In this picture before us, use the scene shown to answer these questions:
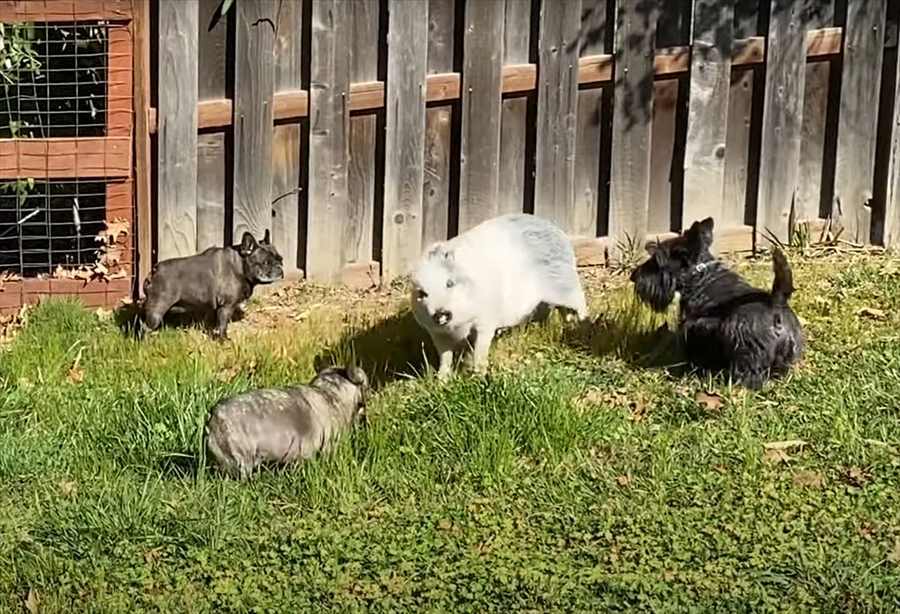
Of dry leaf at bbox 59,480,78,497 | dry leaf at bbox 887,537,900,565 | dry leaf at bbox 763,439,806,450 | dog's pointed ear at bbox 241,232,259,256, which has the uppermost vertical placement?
dog's pointed ear at bbox 241,232,259,256

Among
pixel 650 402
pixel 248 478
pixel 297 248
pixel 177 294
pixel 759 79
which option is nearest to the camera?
pixel 248 478

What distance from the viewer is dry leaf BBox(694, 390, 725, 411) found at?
800 centimetres

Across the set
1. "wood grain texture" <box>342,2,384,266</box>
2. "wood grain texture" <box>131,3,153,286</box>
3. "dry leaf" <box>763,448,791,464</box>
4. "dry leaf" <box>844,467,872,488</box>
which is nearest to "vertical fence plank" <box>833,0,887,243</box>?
"wood grain texture" <box>342,2,384,266</box>

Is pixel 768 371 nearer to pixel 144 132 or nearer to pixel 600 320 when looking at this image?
pixel 600 320

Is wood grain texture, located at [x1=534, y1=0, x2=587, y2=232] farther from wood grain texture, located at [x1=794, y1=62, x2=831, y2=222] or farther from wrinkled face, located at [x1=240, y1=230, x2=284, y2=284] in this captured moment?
wrinkled face, located at [x1=240, y1=230, x2=284, y2=284]

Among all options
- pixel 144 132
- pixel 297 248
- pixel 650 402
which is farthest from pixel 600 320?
pixel 144 132

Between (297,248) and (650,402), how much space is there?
2416 mm

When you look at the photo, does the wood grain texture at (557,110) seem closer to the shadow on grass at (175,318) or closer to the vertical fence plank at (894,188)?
the shadow on grass at (175,318)

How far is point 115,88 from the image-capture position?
907 centimetres

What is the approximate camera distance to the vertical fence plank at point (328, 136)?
9.38 meters

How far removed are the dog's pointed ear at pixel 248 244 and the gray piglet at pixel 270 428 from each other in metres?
1.76

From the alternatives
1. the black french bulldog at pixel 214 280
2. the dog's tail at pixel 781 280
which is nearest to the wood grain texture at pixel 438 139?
the black french bulldog at pixel 214 280

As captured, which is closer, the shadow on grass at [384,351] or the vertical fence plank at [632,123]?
the shadow on grass at [384,351]

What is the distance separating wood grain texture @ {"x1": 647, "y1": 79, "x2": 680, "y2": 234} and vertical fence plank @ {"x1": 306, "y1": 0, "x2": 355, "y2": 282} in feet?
5.91
